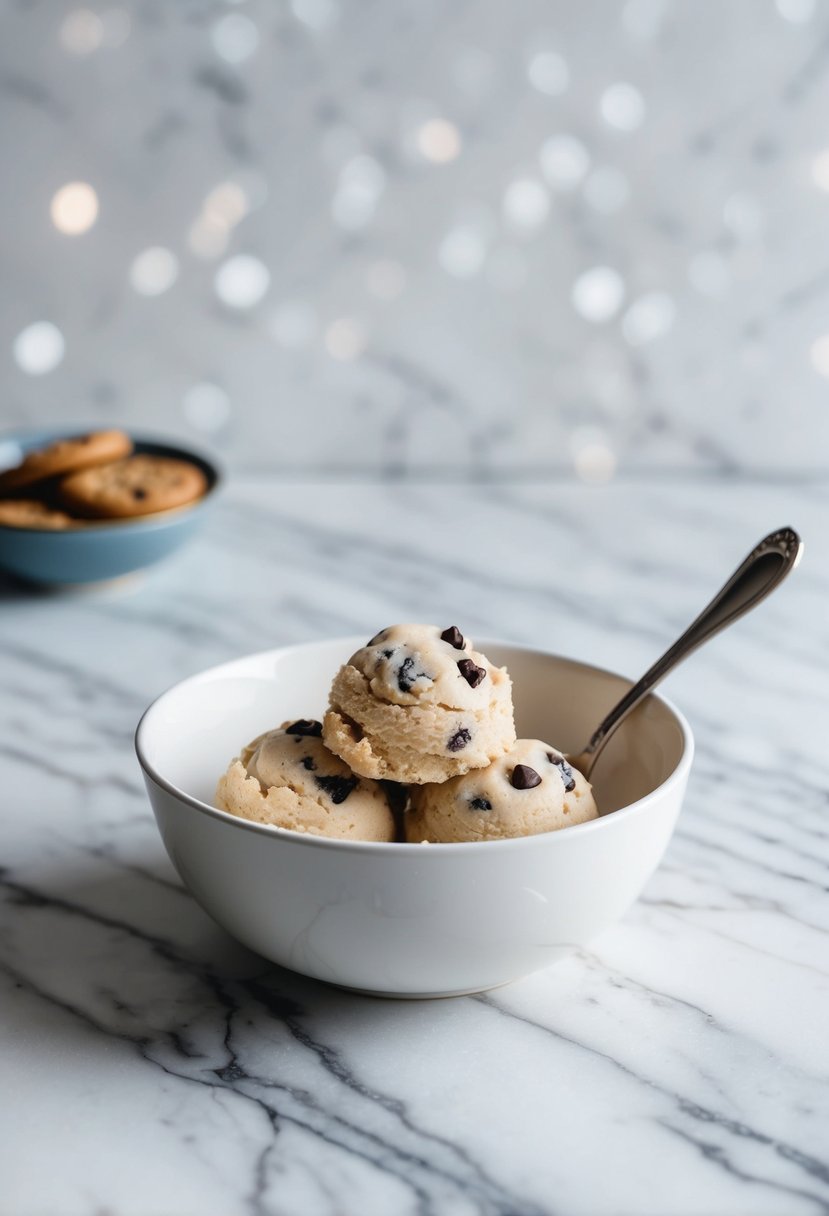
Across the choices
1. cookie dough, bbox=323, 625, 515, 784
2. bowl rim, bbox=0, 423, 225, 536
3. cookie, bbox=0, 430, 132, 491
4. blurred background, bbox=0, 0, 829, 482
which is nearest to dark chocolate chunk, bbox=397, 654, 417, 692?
cookie dough, bbox=323, 625, 515, 784

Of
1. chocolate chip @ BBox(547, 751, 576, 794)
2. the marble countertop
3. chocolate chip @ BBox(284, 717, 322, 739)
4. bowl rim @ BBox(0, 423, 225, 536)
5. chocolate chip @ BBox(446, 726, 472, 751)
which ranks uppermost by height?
chocolate chip @ BBox(446, 726, 472, 751)

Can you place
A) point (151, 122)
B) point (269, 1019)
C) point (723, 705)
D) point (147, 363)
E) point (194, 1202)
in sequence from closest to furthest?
point (194, 1202)
point (269, 1019)
point (723, 705)
point (151, 122)
point (147, 363)

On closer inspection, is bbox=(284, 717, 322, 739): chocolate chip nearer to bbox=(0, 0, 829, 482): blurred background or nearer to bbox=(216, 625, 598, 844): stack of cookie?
bbox=(216, 625, 598, 844): stack of cookie

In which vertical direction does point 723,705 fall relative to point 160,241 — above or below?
below

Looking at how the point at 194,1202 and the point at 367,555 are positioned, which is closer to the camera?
the point at 194,1202

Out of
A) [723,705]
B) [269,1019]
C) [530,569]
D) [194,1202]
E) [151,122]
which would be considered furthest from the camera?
[151,122]

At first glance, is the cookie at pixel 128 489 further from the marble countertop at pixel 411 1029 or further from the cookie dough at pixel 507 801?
the cookie dough at pixel 507 801

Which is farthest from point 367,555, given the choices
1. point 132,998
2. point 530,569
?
point 132,998

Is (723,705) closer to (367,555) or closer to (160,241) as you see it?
(367,555)
